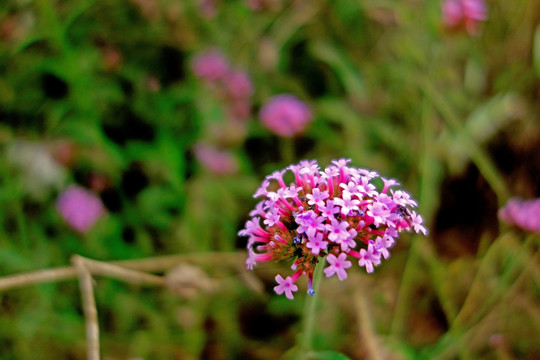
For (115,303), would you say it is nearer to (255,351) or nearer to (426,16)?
(255,351)

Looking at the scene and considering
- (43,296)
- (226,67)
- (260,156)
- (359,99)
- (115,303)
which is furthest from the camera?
(260,156)

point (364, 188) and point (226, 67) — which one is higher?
point (226, 67)

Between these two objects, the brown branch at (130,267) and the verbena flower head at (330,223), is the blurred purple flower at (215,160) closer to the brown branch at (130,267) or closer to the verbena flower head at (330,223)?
the brown branch at (130,267)

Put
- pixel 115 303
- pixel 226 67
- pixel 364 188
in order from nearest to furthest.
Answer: pixel 364 188 → pixel 115 303 → pixel 226 67

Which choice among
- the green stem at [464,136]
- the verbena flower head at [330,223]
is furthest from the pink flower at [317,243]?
the green stem at [464,136]

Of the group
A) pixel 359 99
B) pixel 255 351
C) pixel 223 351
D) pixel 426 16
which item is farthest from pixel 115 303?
pixel 426 16

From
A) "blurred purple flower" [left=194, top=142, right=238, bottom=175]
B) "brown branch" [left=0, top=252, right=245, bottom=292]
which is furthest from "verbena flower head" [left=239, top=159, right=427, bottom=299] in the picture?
"blurred purple flower" [left=194, top=142, right=238, bottom=175]

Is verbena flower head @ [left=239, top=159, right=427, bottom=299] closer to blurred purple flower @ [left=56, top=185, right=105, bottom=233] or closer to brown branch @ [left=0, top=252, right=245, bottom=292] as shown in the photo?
brown branch @ [left=0, top=252, right=245, bottom=292]

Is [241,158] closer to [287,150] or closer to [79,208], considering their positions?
[287,150]
